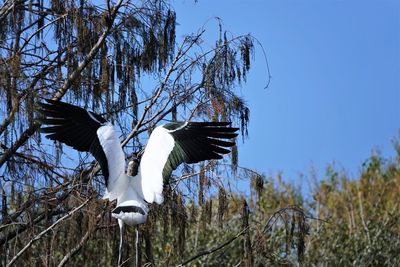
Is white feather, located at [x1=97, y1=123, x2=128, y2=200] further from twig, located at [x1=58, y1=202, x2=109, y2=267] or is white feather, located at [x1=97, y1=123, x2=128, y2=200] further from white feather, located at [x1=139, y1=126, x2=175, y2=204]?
twig, located at [x1=58, y1=202, x2=109, y2=267]

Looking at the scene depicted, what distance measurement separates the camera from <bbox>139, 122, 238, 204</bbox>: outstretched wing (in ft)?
20.6

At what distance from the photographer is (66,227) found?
685cm

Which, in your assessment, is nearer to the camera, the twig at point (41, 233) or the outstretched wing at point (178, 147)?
the outstretched wing at point (178, 147)

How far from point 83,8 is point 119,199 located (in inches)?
82.0

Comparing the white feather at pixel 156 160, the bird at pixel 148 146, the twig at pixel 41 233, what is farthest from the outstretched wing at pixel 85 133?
the twig at pixel 41 233

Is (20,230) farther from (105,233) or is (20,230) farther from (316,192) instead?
(316,192)

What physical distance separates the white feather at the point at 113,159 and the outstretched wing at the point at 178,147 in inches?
5.1

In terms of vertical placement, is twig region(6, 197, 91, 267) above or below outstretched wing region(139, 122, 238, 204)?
below

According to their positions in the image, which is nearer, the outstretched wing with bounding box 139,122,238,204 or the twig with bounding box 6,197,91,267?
the outstretched wing with bounding box 139,122,238,204

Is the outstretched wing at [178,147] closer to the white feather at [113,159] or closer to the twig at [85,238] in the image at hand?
the white feather at [113,159]

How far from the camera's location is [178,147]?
6426 mm

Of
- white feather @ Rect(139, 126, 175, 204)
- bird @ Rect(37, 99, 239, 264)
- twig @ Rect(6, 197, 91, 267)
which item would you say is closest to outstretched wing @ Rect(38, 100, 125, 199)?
bird @ Rect(37, 99, 239, 264)

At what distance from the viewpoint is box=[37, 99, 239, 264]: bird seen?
20.6 ft

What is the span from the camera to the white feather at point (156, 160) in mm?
6258
